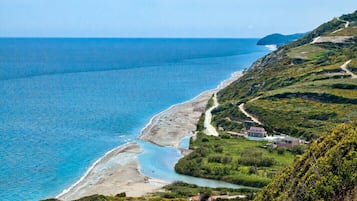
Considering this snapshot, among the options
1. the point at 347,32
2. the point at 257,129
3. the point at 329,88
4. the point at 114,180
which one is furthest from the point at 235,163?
the point at 347,32

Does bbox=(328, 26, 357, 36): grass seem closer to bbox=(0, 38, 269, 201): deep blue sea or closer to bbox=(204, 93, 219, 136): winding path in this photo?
bbox=(0, 38, 269, 201): deep blue sea

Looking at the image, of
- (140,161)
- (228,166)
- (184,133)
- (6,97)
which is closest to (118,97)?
(6,97)

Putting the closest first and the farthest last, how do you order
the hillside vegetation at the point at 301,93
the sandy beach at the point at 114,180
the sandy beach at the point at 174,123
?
the sandy beach at the point at 114,180, the hillside vegetation at the point at 301,93, the sandy beach at the point at 174,123

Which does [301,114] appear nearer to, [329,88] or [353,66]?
[329,88]

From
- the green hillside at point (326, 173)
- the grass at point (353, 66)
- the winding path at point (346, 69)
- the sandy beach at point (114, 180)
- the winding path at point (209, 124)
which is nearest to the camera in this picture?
the green hillside at point (326, 173)

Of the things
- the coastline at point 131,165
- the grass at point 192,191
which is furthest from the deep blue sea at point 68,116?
the grass at point 192,191

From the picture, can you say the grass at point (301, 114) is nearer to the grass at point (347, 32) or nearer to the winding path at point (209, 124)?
the winding path at point (209, 124)
